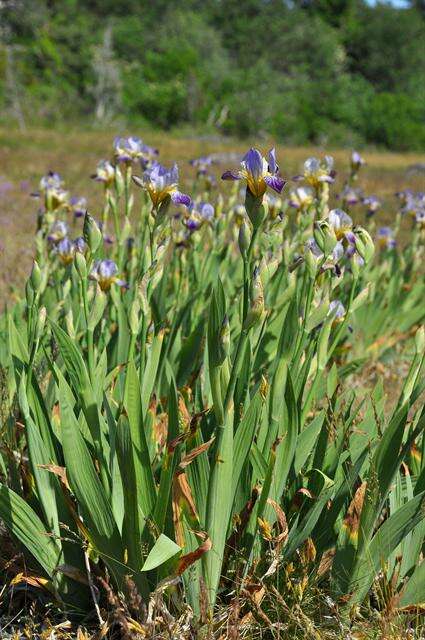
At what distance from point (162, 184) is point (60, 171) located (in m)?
9.93

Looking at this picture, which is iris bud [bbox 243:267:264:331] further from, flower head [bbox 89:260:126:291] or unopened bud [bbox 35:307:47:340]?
flower head [bbox 89:260:126:291]

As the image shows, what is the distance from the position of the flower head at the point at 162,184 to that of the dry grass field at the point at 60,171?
1.40 metres

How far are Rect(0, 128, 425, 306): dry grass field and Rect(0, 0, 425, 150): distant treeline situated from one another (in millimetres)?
3159

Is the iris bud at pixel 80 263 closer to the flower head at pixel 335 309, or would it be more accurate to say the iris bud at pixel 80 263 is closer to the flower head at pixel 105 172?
the flower head at pixel 335 309

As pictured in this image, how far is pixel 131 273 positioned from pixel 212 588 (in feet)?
6.13

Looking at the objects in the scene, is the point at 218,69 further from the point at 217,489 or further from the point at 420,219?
the point at 217,489

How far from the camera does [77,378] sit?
1910 mm

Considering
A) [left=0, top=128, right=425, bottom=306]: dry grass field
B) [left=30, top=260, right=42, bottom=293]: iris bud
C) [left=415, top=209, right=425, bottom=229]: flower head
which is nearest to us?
[left=30, top=260, right=42, bottom=293]: iris bud

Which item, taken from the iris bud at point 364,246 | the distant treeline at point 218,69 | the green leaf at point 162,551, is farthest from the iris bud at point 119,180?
the distant treeline at point 218,69

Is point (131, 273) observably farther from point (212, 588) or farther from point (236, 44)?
point (236, 44)

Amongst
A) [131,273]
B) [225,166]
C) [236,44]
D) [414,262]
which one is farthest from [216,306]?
[236,44]

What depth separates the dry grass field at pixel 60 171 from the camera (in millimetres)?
5377

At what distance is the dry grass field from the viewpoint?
212 inches

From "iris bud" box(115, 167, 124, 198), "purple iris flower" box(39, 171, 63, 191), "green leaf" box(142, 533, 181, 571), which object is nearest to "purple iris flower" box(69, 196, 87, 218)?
"purple iris flower" box(39, 171, 63, 191)
